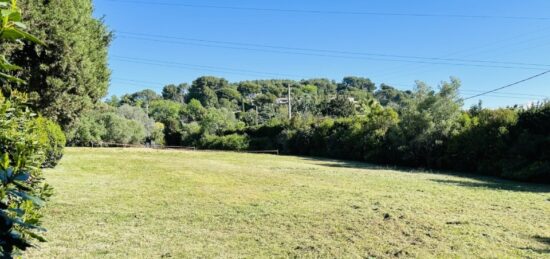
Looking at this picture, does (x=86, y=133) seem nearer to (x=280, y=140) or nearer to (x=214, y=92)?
(x=280, y=140)

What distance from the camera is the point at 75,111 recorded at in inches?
612

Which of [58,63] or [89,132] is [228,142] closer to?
[89,132]

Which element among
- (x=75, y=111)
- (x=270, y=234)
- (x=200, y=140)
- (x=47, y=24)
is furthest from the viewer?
(x=200, y=140)

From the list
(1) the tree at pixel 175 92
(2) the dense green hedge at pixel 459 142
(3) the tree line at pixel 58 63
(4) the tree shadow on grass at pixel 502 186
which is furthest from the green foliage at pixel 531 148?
(1) the tree at pixel 175 92

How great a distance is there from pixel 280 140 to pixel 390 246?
100 ft

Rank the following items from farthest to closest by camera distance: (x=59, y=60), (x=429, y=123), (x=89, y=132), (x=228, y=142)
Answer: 1. (x=228, y=142)
2. (x=89, y=132)
3. (x=429, y=123)
4. (x=59, y=60)

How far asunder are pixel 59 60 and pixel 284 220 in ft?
34.7

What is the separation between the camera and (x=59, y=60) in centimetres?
1355

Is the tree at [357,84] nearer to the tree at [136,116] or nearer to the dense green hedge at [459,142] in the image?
the tree at [136,116]

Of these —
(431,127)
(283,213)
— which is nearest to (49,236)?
(283,213)

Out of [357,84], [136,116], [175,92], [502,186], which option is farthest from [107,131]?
[357,84]

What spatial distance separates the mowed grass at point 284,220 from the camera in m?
5.39

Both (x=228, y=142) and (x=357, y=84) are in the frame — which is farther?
(x=357, y=84)

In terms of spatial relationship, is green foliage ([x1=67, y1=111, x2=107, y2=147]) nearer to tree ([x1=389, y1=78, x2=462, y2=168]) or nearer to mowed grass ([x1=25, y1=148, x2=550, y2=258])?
tree ([x1=389, y1=78, x2=462, y2=168])
